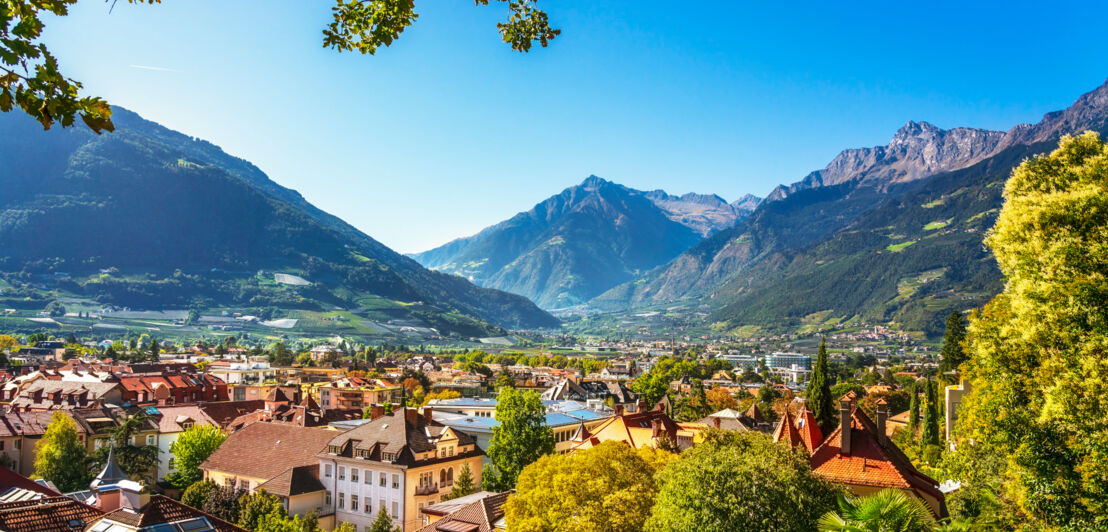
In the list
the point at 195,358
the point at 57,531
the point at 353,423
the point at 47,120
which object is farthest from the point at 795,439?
the point at 195,358

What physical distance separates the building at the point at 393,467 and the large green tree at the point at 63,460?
18873 millimetres

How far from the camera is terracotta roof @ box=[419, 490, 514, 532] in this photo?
33.9 meters

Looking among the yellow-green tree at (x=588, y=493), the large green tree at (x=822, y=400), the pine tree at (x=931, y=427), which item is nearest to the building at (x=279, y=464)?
the yellow-green tree at (x=588, y=493)

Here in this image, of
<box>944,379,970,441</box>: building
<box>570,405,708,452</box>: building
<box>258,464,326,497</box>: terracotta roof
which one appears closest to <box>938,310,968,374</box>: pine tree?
<box>944,379,970,441</box>: building

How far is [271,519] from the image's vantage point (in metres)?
37.5

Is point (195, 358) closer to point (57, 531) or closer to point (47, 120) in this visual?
point (57, 531)

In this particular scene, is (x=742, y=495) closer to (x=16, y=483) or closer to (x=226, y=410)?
(x=16, y=483)

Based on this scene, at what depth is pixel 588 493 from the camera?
28.5 m

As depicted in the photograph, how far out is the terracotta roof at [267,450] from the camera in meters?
50.8

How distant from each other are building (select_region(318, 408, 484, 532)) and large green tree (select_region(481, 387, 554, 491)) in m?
3.04

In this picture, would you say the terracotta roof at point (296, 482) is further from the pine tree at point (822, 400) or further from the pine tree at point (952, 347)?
the pine tree at point (952, 347)

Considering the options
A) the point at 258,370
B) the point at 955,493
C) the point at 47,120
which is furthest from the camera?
the point at 258,370

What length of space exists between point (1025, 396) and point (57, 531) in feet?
96.7

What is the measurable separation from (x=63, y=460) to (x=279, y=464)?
16319mm
